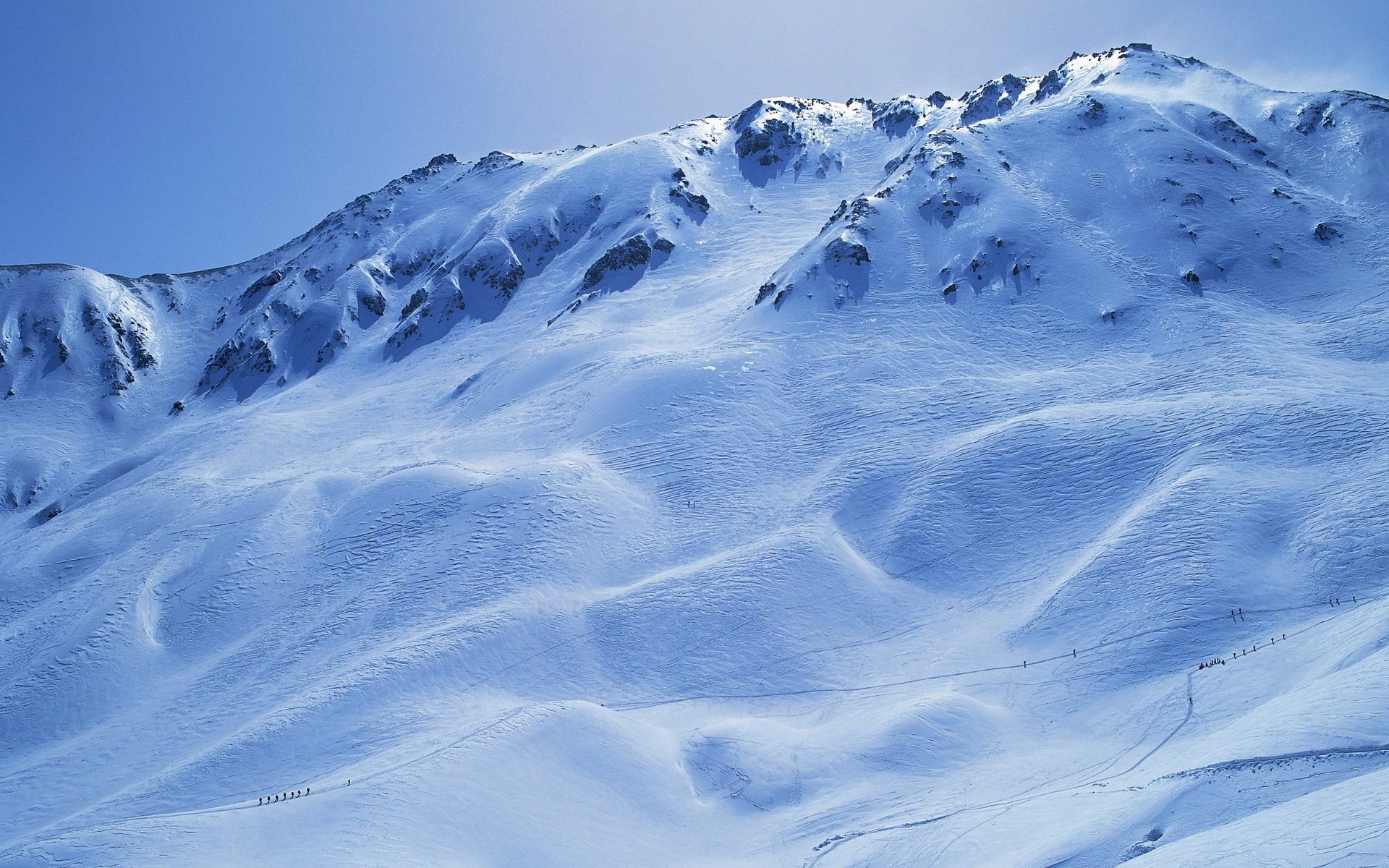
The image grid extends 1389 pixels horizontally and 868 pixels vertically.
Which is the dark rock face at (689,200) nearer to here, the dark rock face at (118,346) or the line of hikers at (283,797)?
the dark rock face at (118,346)

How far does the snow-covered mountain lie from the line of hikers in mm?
469

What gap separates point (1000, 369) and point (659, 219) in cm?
5550

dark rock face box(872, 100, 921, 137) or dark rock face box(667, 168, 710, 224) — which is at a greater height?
dark rock face box(872, 100, 921, 137)

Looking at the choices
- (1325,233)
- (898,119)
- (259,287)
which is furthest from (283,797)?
(898,119)

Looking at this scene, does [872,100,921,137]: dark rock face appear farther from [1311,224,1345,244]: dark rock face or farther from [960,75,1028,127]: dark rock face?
[1311,224,1345,244]: dark rock face

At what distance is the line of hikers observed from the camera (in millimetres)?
28922

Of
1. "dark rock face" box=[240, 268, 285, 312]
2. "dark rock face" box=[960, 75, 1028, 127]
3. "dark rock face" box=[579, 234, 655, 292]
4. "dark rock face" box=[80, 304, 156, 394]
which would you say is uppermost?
"dark rock face" box=[960, 75, 1028, 127]

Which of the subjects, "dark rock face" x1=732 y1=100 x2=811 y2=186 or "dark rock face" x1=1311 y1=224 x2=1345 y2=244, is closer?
"dark rock face" x1=1311 y1=224 x2=1345 y2=244

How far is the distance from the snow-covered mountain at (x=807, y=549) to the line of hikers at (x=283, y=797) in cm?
47

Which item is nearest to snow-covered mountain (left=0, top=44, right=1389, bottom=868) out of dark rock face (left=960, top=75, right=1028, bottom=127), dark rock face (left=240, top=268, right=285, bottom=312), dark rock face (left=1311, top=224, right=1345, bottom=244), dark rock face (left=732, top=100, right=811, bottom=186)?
dark rock face (left=1311, top=224, right=1345, bottom=244)

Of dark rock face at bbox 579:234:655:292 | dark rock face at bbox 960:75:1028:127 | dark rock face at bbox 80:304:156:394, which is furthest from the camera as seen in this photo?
dark rock face at bbox 960:75:1028:127

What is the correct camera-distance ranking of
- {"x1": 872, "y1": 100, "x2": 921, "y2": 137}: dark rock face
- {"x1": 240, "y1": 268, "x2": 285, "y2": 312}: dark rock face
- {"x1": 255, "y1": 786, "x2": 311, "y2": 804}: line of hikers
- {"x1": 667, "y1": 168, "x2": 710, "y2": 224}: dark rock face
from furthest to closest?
{"x1": 872, "y1": 100, "x2": 921, "y2": 137}: dark rock face < {"x1": 240, "y1": 268, "x2": 285, "y2": 312}: dark rock face < {"x1": 667, "y1": 168, "x2": 710, "y2": 224}: dark rock face < {"x1": 255, "y1": 786, "x2": 311, "y2": 804}: line of hikers

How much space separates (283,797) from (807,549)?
24674 millimetres

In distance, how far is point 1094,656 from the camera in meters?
31.3
